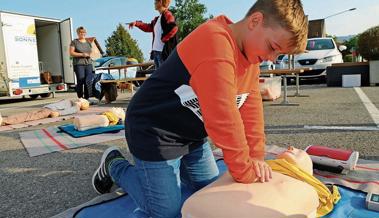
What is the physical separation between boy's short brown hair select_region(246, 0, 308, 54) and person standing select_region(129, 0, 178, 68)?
174 inches

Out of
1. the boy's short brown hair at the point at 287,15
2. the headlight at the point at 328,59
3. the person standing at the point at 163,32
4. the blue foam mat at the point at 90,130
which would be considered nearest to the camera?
the boy's short brown hair at the point at 287,15

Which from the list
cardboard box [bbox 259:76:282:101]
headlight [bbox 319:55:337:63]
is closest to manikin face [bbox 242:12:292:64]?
cardboard box [bbox 259:76:282:101]

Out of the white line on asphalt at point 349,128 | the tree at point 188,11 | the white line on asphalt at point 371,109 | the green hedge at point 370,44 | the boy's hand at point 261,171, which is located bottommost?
the white line on asphalt at point 349,128

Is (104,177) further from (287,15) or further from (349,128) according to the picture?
(349,128)

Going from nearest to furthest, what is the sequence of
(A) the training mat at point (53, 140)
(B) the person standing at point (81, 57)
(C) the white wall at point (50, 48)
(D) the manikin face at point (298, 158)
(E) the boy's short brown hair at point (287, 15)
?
1. (E) the boy's short brown hair at point (287, 15)
2. (D) the manikin face at point (298, 158)
3. (A) the training mat at point (53, 140)
4. (B) the person standing at point (81, 57)
5. (C) the white wall at point (50, 48)

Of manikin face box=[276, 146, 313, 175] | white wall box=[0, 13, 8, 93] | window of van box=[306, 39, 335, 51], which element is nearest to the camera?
manikin face box=[276, 146, 313, 175]

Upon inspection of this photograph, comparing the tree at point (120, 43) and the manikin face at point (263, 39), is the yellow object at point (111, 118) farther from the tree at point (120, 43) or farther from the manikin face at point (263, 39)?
the tree at point (120, 43)

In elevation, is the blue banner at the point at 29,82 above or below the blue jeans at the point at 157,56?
below

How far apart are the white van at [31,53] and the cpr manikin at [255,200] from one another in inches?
400

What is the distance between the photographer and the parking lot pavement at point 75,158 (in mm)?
2566

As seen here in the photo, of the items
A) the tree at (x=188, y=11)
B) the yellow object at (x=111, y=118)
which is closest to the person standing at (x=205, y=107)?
the yellow object at (x=111, y=118)

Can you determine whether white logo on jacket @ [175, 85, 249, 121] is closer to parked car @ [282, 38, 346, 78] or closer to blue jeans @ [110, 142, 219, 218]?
blue jeans @ [110, 142, 219, 218]

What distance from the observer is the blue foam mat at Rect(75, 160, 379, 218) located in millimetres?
2111

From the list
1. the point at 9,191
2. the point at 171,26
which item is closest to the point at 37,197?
the point at 9,191
